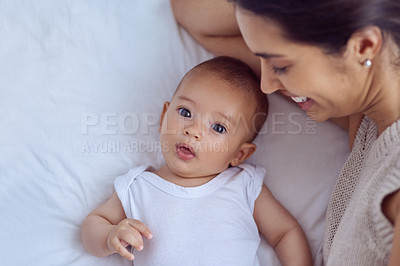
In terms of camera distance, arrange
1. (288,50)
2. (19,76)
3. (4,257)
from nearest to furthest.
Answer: (288,50) < (4,257) < (19,76)

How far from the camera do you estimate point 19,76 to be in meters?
1.44

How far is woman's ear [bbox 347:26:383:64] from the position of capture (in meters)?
0.87

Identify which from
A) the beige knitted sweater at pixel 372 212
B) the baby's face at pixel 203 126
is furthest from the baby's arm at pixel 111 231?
the beige knitted sweater at pixel 372 212

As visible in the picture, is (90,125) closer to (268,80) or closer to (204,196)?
(204,196)

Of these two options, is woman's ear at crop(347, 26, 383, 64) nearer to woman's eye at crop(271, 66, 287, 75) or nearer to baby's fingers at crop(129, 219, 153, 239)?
woman's eye at crop(271, 66, 287, 75)

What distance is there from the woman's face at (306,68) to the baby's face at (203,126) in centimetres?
30

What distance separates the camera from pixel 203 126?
130 centimetres

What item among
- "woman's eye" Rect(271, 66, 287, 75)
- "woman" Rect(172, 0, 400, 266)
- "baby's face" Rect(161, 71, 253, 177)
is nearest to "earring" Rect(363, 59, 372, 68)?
"woman" Rect(172, 0, 400, 266)

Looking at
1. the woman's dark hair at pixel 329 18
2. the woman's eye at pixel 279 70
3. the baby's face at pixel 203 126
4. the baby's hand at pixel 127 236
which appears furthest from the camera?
the baby's face at pixel 203 126

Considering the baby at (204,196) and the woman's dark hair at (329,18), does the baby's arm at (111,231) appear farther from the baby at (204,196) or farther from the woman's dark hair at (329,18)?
the woman's dark hair at (329,18)

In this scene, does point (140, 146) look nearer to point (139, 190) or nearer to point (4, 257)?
point (139, 190)

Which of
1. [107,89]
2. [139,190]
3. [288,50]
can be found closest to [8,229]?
[139,190]

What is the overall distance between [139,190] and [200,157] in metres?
0.21

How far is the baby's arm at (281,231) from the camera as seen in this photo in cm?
127
